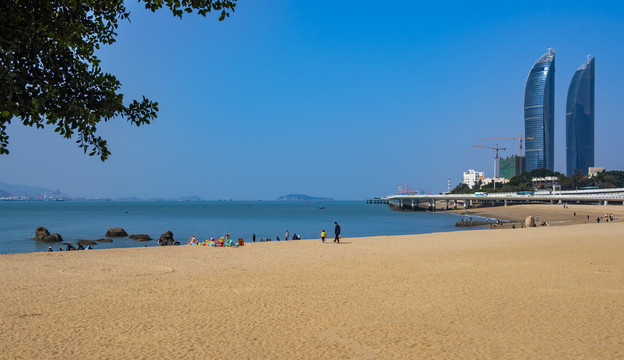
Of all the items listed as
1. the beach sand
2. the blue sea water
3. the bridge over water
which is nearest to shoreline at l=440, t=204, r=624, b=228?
the bridge over water

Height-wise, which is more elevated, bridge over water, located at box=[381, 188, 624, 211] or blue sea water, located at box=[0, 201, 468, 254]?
bridge over water, located at box=[381, 188, 624, 211]

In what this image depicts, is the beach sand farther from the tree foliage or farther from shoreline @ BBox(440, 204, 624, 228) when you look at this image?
shoreline @ BBox(440, 204, 624, 228)

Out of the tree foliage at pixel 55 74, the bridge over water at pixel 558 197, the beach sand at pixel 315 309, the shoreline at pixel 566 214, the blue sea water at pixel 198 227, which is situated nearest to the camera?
the tree foliage at pixel 55 74

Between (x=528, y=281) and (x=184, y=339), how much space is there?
9738mm

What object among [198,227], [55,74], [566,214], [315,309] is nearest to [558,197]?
[566,214]

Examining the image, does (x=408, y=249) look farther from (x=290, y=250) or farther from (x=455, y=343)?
(x=455, y=343)

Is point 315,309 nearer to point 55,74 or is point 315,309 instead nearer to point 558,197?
point 55,74

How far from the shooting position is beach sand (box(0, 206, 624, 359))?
672 centimetres

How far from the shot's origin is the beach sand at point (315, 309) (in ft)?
22.0

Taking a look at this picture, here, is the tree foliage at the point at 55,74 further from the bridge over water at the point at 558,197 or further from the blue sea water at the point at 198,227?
the bridge over water at the point at 558,197

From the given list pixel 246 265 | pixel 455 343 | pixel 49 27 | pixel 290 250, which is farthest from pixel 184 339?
pixel 290 250

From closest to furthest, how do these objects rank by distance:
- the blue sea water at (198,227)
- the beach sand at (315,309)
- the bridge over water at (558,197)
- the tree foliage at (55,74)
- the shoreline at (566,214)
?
the tree foliage at (55,74), the beach sand at (315,309), the blue sea water at (198,227), the shoreline at (566,214), the bridge over water at (558,197)

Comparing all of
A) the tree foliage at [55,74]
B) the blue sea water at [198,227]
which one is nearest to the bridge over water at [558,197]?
the blue sea water at [198,227]

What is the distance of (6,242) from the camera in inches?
1578
